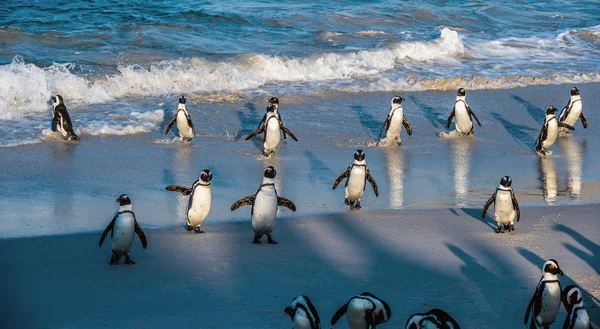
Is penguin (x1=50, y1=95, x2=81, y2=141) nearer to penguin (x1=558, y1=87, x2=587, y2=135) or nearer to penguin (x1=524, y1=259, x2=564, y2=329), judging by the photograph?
penguin (x1=558, y1=87, x2=587, y2=135)

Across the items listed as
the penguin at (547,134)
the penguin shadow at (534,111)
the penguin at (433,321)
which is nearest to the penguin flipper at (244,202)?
the penguin at (433,321)

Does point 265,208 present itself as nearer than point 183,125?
Yes

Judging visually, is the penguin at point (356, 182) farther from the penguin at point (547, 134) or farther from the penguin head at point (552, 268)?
the penguin at point (547, 134)

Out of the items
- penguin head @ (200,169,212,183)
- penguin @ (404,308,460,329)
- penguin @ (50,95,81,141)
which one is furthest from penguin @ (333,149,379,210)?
penguin @ (50,95,81,141)

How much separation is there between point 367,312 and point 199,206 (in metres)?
2.64

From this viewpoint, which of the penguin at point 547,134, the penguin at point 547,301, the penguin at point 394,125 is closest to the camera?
the penguin at point 547,301

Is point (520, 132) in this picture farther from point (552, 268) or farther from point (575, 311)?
point (575, 311)

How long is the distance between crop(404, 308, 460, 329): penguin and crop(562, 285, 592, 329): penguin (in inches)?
30.4

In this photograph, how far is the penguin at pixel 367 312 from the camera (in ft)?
16.6

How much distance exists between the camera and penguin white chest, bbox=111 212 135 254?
657 centimetres

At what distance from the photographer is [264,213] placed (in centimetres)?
Result: 724

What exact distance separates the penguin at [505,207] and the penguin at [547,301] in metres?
1.86

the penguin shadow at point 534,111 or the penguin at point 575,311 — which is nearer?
the penguin at point 575,311

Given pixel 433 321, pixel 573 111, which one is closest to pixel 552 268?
pixel 433 321
